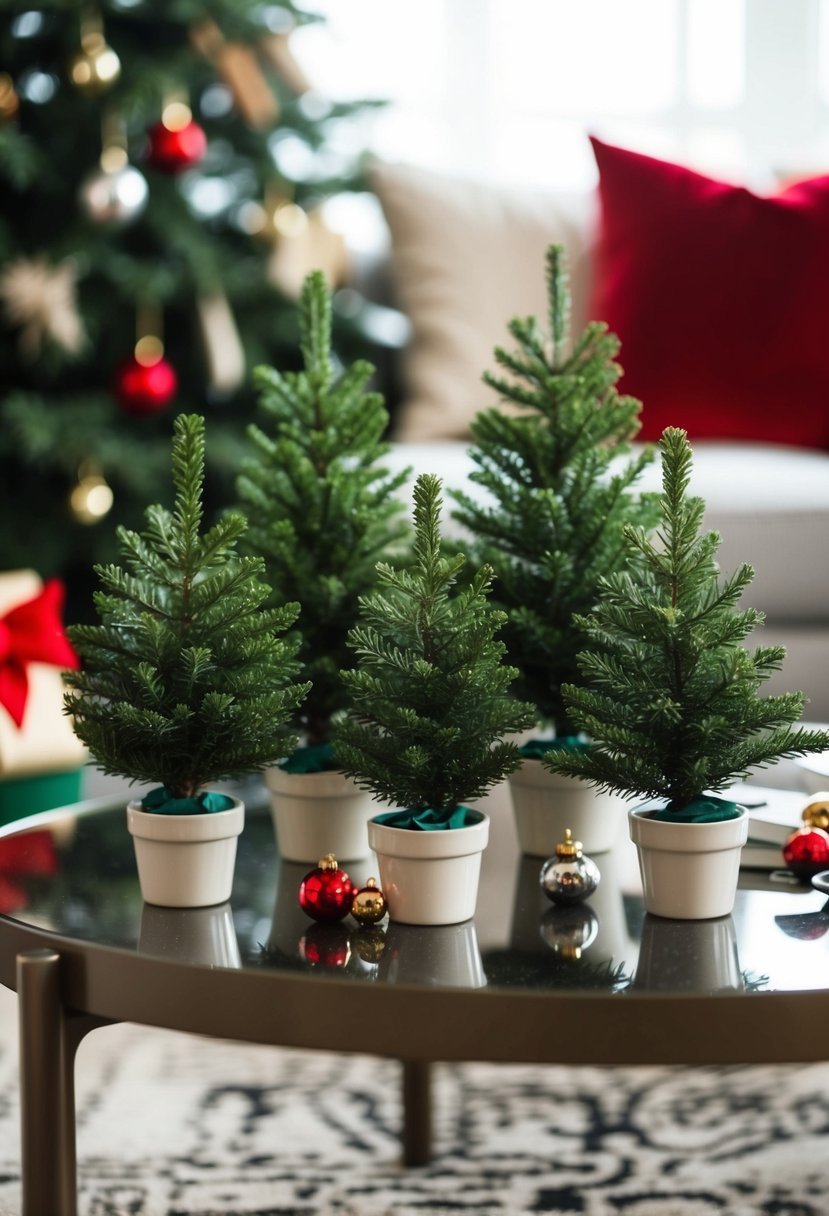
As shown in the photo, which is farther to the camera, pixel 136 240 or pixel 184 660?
pixel 136 240

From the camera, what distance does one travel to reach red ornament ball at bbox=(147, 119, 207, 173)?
7.44ft

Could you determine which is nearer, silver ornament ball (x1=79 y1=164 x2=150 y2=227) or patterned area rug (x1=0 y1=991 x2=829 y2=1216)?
patterned area rug (x1=0 y1=991 x2=829 y2=1216)

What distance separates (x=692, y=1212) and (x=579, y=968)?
0.58 metres

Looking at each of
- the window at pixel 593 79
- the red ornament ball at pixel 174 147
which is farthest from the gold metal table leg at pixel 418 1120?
the window at pixel 593 79

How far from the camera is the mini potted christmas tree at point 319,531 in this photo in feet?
3.00

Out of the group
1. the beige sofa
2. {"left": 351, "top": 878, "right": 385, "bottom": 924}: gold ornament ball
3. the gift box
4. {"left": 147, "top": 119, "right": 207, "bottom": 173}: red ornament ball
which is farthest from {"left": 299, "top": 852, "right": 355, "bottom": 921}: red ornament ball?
{"left": 147, "top": 119, "right": 207, "bottom": 173}: red ornament ball

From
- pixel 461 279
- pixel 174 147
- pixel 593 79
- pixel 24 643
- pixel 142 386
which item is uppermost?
pixel 593 79

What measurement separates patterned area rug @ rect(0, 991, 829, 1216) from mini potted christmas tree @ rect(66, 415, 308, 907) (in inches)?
20.1

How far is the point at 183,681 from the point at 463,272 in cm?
143

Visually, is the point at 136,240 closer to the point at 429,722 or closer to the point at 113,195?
the point at 113,195

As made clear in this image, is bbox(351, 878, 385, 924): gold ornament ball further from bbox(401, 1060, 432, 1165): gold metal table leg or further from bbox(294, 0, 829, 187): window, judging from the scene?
bbox(294, 0, 829, 187): window

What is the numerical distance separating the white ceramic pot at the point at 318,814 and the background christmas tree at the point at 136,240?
144 cm

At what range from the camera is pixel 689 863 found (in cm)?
74

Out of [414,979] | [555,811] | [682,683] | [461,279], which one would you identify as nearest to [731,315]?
[461,279]
